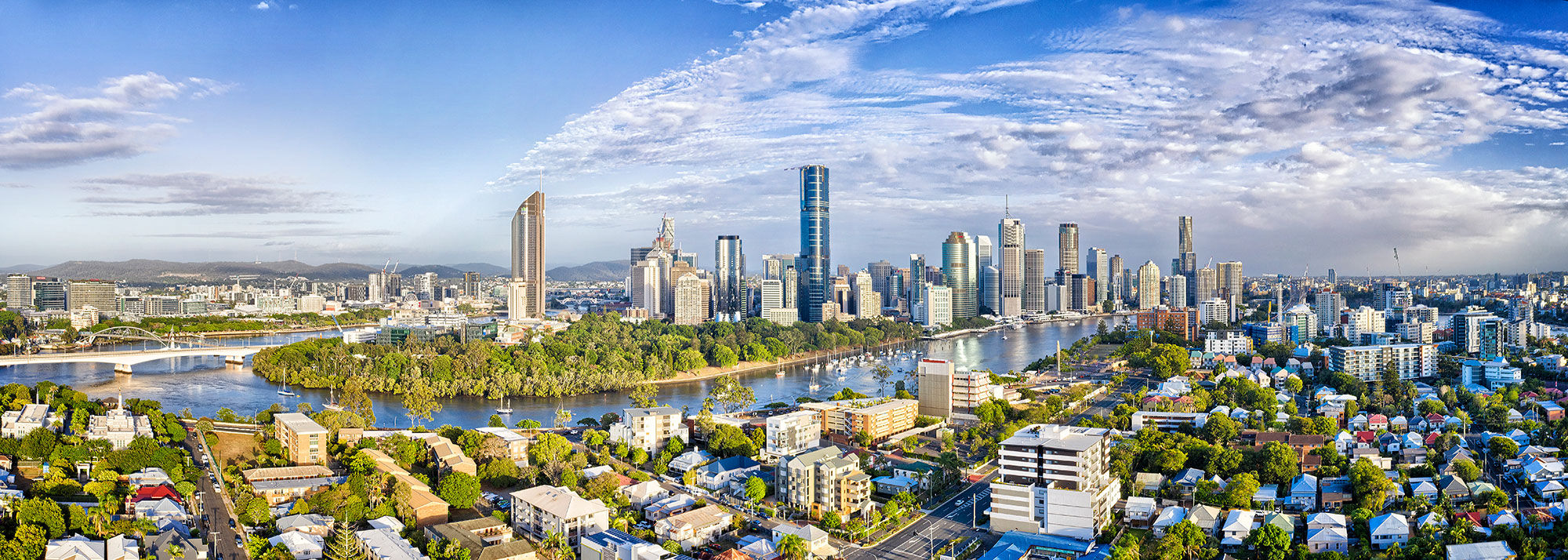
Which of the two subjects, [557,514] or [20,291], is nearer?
[557,514]

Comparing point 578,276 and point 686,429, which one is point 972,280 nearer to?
point 686,429

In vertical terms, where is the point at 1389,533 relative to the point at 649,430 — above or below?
below

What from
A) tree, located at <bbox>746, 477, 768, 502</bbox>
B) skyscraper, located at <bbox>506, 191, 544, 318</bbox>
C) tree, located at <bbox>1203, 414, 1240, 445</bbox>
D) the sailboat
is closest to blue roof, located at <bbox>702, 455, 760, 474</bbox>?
tree, located at <bbox>746, 477, 768, 502</bbox>

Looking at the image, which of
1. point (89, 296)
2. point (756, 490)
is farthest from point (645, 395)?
point (89, 296)

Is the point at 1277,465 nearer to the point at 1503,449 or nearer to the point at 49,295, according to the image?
the point at 1503,449

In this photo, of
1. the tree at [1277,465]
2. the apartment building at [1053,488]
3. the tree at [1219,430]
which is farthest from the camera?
the tree at [1219,430]

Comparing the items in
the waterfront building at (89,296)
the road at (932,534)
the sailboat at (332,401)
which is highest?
the waterfront building at (89,296)

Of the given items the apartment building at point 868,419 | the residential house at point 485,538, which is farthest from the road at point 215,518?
the apartment building at point 868,419

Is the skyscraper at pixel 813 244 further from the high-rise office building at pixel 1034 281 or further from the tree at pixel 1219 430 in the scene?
the tree at pixel 1219 430
